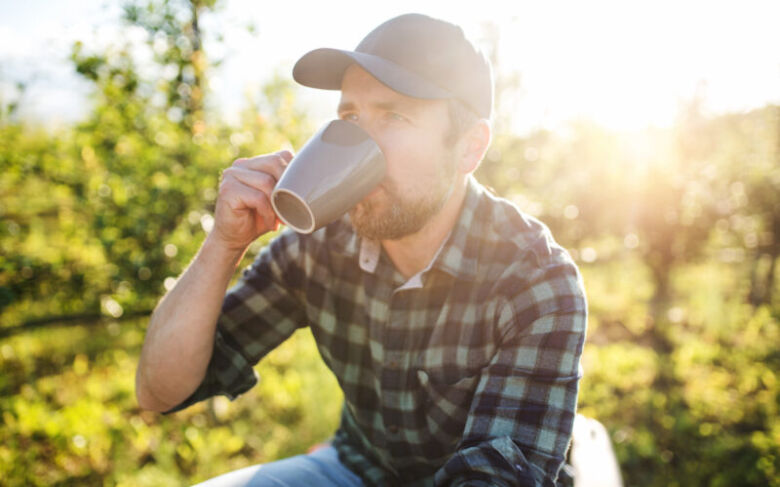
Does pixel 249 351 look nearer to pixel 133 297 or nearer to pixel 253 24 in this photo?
pixel 133 297

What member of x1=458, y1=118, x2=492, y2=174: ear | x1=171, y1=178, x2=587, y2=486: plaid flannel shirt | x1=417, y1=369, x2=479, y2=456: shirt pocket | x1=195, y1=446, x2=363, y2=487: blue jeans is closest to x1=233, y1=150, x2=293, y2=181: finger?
x1=171, y1=178, x2=587, y2=486: plaid flannel shirt

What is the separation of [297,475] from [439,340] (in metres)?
0.68

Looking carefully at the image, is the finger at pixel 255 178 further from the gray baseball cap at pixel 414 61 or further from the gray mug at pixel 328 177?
the gray baseball cap at pixel 414 61

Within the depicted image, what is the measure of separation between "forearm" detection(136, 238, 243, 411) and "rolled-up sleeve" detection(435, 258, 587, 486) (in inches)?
33.6

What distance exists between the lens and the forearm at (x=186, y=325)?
1.54m

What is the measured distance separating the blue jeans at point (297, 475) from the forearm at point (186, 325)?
341 mm

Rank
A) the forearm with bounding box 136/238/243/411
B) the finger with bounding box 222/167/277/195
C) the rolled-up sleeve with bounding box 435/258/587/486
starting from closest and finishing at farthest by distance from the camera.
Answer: the rolled-up sleeve with bounding box 435/258/587/486
the finger with bounding box 222/167/277/195
the forearm with bounding box 136/238/243/411

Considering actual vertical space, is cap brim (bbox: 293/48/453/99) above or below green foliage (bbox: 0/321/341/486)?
above

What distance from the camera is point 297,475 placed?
1.65 meters

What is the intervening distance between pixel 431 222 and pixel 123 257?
2.08 meters

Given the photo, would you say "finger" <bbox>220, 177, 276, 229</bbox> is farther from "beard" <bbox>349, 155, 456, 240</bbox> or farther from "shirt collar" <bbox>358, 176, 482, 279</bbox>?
"shirt collar" <bbox>358, 176, 482, 279</bbox>

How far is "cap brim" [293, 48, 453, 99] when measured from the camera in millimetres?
1441

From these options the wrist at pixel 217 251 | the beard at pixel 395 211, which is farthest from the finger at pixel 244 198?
the beard at pixel 395 211

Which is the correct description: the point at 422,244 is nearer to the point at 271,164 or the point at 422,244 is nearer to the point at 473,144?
the point at 473,144
